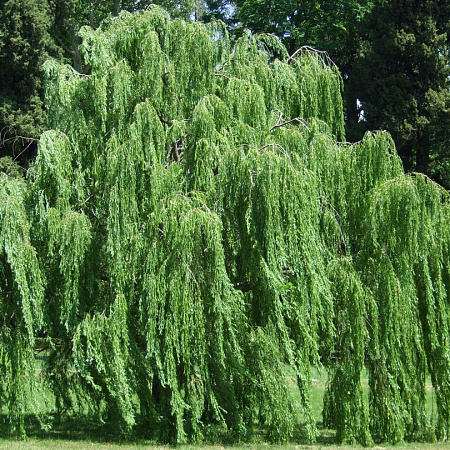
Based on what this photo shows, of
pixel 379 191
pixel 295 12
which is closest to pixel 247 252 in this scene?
pixel 379 191

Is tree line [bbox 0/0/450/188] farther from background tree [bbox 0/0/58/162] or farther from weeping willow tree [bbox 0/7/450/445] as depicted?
weeping willow tree [bbox 0/7/450/445]

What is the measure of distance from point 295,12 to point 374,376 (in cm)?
2046

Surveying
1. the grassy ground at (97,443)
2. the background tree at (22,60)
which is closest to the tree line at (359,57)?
the background tree at (22,60)

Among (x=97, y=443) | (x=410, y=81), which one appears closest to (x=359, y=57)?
(x=410, y=81)

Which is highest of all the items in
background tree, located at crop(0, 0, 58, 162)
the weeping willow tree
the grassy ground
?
background tree, located at crop(0, 0, 58, 162)

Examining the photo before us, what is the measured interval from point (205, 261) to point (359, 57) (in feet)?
58.8

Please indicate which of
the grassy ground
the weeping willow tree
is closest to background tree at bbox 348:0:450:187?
the weeping willow tree

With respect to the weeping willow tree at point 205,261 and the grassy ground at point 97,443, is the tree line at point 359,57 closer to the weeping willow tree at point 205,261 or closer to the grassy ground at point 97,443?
the weeping willow tree at point 205,261

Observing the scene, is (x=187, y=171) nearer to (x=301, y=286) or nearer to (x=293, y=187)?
(x=293, y=187)

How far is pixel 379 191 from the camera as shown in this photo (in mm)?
11172

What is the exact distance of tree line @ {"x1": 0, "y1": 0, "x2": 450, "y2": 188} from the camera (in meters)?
23.3

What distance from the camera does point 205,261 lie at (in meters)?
10.3

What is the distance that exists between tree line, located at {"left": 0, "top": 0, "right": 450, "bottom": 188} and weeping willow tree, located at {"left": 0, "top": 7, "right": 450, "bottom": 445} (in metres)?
11.7

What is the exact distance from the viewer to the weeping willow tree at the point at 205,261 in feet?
33.6
